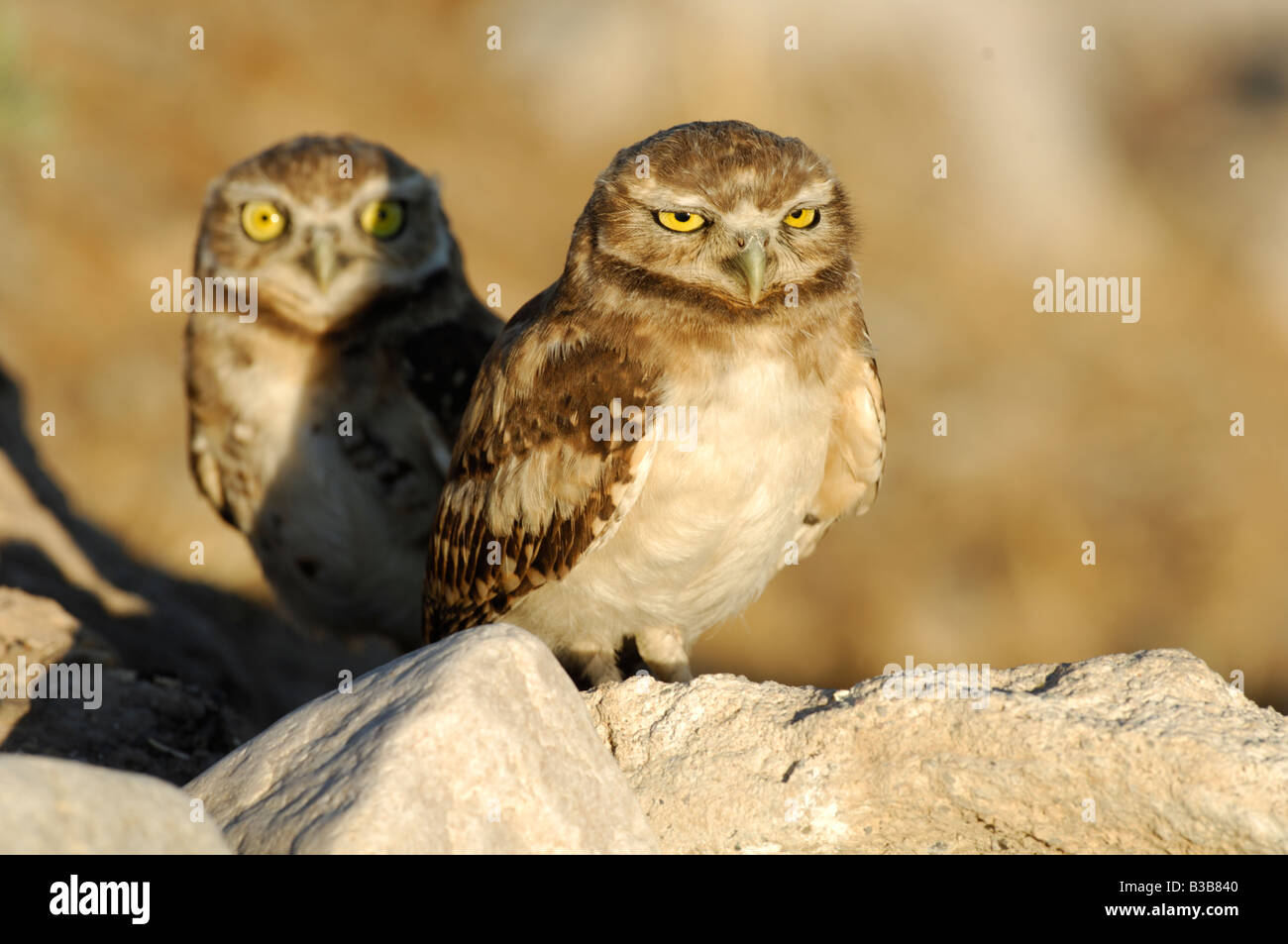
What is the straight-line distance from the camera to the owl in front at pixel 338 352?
675cm

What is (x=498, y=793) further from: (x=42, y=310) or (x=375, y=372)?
(x=42, y=310)

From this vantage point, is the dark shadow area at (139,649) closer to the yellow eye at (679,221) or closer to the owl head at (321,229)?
the owl head at (321,229)

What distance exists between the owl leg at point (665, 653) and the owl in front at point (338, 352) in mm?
1814

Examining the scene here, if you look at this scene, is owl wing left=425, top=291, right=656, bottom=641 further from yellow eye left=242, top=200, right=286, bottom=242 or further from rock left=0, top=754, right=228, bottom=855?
yellow eye left=242, top=200, right=286, bottom=242

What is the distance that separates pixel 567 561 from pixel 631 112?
13.8 meters

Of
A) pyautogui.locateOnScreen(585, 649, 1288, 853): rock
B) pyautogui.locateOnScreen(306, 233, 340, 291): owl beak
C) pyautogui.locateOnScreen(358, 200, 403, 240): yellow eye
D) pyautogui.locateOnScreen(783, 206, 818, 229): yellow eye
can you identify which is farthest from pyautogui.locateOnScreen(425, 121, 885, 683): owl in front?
pyautogui.locateOnScreen(358, 200, 403, 240): yellow eye

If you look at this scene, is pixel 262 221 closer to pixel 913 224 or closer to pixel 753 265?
pixel 753 265

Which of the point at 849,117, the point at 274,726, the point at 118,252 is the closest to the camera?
the point at 274,726

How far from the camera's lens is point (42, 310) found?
15.2 meters

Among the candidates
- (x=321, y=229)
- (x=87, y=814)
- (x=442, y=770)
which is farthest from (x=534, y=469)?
(x=321, y=229)

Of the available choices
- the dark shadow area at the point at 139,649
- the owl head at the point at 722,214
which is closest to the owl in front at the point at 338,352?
the dark shadow area at the point at 139,649

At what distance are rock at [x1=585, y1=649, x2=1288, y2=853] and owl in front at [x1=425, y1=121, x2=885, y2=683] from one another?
2.54 feet

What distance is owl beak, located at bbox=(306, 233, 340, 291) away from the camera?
6.64 m
